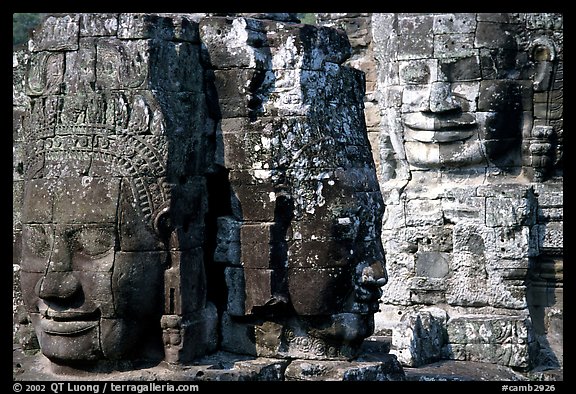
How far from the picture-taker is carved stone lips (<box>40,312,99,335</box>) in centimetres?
812

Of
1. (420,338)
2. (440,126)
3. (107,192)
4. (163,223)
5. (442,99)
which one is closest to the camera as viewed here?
(107,192)

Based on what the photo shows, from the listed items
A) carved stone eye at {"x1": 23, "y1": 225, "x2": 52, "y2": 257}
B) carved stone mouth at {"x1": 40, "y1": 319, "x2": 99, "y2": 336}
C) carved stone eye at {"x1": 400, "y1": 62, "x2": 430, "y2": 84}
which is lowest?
carved stone mouth at {"x1": 40, "y1": 319, "x2": 99, "y2": 336}

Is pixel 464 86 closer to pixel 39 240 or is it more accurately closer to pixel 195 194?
pixel 195 194

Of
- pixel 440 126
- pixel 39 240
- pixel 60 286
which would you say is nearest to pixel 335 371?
pixel 60 286

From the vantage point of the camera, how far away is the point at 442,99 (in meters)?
14.0

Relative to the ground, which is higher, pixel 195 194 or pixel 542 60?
pixel 542 60

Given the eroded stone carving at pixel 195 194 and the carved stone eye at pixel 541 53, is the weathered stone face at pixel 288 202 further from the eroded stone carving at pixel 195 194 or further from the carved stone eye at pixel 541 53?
the carved stone eye at pixel 541 53

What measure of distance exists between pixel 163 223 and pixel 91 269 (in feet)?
1.78

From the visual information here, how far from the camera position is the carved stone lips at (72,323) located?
8125mm

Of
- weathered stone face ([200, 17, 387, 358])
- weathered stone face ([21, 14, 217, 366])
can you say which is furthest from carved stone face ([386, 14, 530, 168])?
weathered stone face ([21, 14, 217, 366])

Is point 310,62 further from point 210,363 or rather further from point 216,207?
point 210,363

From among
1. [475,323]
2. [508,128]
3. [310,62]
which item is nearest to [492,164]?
[508,128]

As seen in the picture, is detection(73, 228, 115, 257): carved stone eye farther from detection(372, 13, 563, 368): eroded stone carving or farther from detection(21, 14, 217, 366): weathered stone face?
detection(372, 13, 563, 368): eroded stone carving

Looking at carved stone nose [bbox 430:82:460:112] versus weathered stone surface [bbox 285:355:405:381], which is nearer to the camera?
weathered stone surface [bbox 285:355:405:381]
